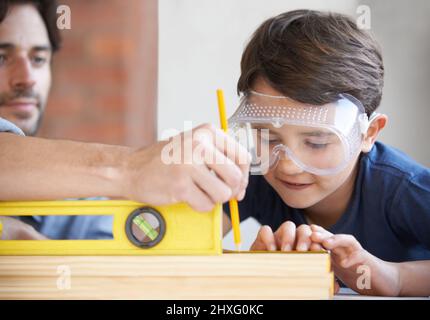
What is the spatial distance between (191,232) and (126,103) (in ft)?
4.23

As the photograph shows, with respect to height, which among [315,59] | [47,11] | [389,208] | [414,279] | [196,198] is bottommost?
[414,279]

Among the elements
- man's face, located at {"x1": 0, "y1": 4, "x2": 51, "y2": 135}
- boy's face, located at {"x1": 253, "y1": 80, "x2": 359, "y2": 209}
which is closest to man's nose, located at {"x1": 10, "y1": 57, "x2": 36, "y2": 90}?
man's face, located at {"x1": 0, "y1": 4, "x2": 51, "y2": 135}

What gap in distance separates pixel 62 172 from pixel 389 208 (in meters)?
0.93

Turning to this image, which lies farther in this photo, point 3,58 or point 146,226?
point 3,58

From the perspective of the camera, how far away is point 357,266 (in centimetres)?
112

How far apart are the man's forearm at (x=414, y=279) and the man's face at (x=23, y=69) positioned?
1289 millimetres

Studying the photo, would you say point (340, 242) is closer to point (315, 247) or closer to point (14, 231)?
point (315, 247)

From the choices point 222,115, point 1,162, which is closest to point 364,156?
point 222,115

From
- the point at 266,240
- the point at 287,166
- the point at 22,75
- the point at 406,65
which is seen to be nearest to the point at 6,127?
the point at 266,240

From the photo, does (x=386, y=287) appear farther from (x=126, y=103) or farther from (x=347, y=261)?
(x=126, y=103)

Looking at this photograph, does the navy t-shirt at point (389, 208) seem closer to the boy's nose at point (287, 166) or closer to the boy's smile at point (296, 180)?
the boy's smile at point (296, 180)

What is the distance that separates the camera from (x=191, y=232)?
85cm

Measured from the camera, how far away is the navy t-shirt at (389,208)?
4.88 feet

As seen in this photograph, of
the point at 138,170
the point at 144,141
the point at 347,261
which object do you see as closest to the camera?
the point at 138,170
